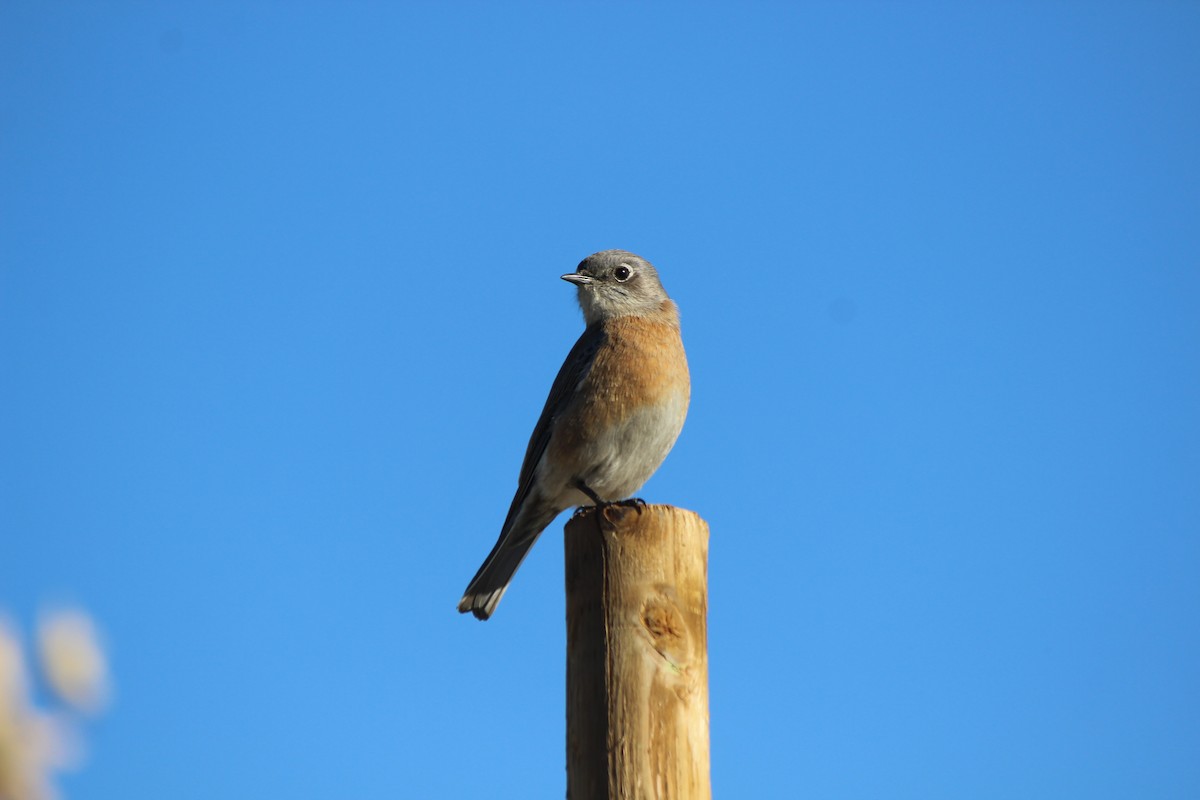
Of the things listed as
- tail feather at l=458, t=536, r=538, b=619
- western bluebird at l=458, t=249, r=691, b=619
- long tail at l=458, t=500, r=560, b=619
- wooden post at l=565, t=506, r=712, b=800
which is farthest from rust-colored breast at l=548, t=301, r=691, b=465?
wooden post at l=565, t=506, r=712, b=800

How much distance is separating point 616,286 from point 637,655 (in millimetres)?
4846

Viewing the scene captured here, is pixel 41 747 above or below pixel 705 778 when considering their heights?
below

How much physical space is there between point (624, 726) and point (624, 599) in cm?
49

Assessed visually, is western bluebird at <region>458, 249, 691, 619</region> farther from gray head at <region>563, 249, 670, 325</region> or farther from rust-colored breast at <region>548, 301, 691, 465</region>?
gray head at <region>563, 249, 670, 325</region>

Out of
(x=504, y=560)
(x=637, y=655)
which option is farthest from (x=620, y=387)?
(x=637, y=655)

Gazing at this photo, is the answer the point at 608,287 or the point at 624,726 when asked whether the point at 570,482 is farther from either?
the point at 624,726

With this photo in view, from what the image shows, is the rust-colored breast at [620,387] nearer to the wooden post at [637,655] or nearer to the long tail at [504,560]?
the long tail at [504,560]

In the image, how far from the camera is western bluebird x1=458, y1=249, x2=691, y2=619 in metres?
7.45

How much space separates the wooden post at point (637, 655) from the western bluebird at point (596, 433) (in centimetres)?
271

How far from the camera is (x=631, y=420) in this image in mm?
7434

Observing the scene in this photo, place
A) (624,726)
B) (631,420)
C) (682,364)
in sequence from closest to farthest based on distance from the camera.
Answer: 1. (624,726)
2. (631,420)
3. (682,364)

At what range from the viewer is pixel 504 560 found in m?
7.65

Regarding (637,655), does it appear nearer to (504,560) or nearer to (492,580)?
(492,580)

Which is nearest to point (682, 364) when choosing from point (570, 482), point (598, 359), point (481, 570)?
point (598, 359)
